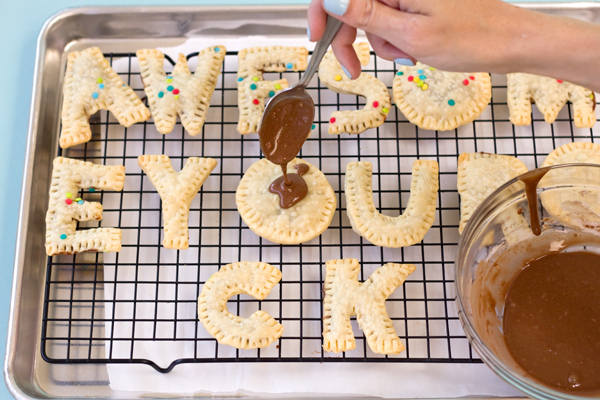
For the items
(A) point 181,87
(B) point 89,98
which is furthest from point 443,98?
(B) point 89,98

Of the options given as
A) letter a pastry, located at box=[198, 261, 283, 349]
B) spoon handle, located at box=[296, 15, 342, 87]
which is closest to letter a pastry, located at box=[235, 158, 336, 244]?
letter a pastry, located at box=[198, 261, 283, 349]

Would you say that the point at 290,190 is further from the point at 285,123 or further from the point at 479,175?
the point at 479,175

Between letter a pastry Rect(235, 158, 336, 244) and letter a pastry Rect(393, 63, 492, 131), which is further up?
letter a pastry Rect(393, 63, 492, 131)

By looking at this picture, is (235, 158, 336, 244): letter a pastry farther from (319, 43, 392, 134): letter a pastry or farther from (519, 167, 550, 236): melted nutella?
(519, 167, 550, 236): melted nutella

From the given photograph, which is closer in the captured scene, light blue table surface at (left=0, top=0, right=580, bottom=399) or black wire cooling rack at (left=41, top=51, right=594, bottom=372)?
black wire cooling rack at (left=41, top=51, right=594, bottom=372)

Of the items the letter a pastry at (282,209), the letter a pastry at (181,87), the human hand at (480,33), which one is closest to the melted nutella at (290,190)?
the letter a pastry at (282,209)

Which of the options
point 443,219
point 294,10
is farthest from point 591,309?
point 294,10

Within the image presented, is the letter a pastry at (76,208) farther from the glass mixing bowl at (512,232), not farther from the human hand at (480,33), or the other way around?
the glass mixing bowl at (512,232)
